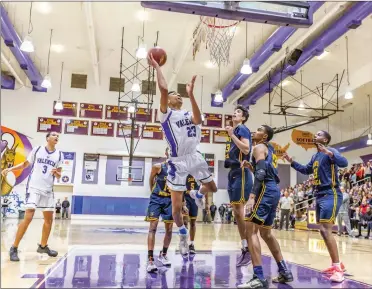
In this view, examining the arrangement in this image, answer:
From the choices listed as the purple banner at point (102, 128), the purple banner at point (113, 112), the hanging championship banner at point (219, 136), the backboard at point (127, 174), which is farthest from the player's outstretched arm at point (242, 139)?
the hanging championship banner at point (219, 136)

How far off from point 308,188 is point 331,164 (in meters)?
15.4

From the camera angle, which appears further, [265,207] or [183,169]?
[183,169]

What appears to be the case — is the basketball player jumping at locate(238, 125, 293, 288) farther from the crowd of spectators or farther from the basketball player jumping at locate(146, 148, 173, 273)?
the crowd of spectators

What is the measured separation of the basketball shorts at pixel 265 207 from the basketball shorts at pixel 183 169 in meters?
0.84

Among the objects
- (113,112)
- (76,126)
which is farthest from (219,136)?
(76,126)

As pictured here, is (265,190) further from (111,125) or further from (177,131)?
(111,125)

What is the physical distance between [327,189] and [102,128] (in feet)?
57.5

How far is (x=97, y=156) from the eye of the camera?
20.9 meters

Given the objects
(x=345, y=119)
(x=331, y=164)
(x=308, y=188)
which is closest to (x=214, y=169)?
(x=308, y=188)

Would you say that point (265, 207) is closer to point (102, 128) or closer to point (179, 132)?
point (179, 132)

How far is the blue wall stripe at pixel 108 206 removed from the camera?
20.3m

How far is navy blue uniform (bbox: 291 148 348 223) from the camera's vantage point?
4.59 meters

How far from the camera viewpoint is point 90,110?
20.9 meters

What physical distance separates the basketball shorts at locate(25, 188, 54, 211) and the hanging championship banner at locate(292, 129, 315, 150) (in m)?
19.3
